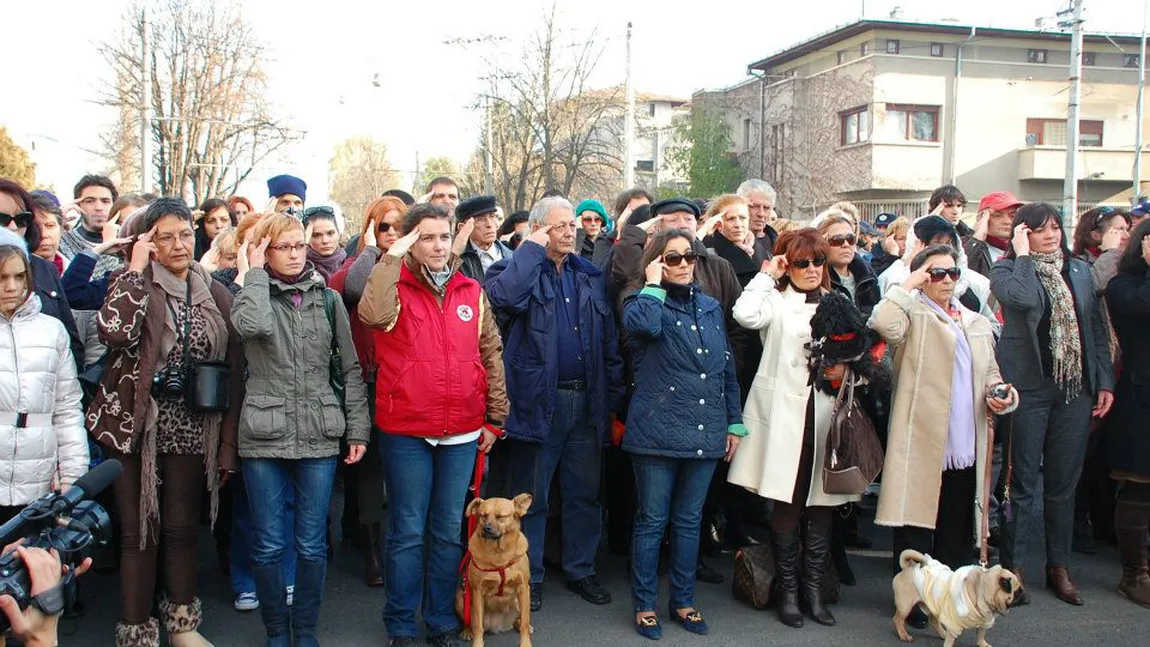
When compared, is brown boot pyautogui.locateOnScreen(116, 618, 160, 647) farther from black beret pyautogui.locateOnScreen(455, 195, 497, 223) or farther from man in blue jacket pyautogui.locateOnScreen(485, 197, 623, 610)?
black beret pyautogui.locateOnScreen(455, 195, 497, 223)

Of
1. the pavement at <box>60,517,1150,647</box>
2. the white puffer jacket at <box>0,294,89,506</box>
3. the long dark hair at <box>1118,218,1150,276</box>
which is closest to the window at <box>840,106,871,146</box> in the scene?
the long dark hair at <box>1118,218,1150,276</box>

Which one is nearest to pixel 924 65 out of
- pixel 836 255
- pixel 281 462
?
pixel 836 255

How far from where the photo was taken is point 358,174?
54.8 meters

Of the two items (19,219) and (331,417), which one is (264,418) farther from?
(19,219)

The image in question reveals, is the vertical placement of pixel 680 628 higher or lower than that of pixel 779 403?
lower

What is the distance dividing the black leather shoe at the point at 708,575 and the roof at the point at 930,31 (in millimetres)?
29928

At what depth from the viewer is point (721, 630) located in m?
5.17

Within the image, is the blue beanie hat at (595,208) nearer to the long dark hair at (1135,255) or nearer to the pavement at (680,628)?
the pavement at (680,628)

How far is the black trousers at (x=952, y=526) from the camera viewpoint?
5422 mm

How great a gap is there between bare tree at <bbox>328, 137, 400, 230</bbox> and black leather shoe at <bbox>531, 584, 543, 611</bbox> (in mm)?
39057

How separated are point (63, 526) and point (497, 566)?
7.76 feet

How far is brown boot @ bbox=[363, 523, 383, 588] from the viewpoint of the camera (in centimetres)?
588

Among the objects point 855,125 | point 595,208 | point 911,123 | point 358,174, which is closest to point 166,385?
point 595,208

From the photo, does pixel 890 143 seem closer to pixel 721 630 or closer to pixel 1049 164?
pixel 1049 164
